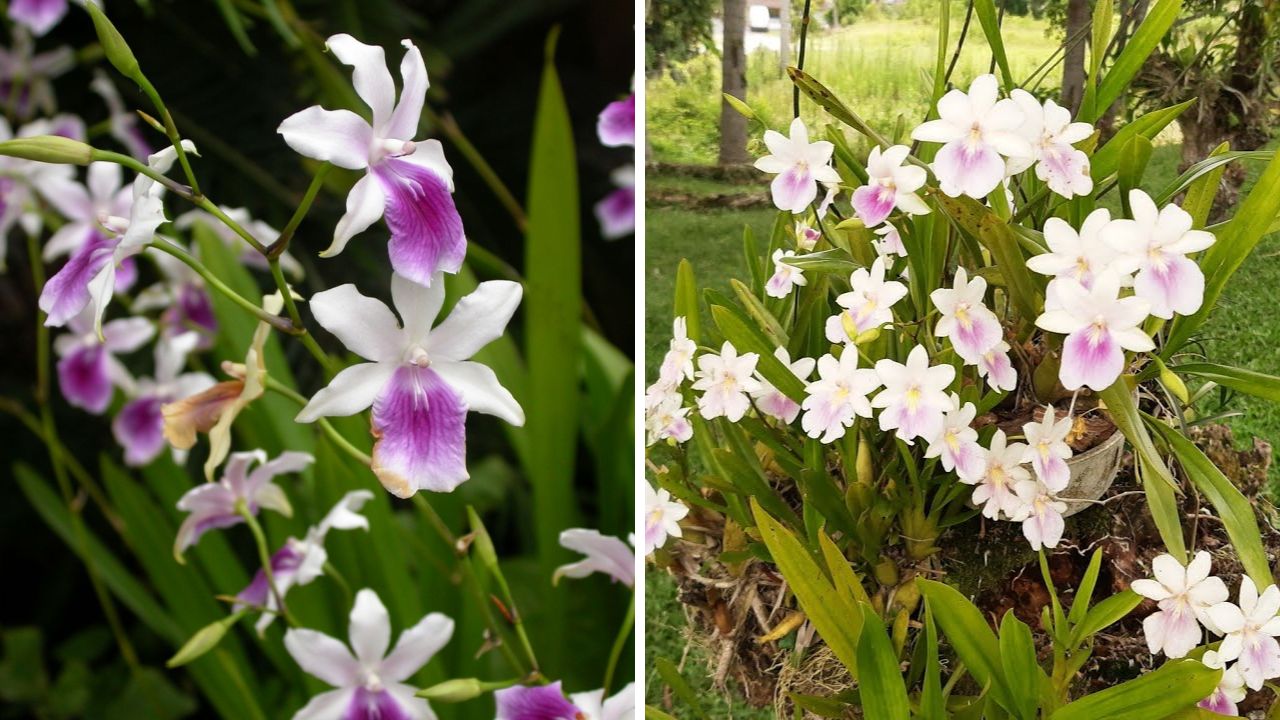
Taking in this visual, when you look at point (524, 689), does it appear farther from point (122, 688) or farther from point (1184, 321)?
point (122, 688)

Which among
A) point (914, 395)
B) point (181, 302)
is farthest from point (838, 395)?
point (181, 302)

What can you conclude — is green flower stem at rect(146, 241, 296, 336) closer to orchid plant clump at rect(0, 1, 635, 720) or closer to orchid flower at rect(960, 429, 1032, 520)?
orchid plant clump at rect(0, 1, 635, 720)

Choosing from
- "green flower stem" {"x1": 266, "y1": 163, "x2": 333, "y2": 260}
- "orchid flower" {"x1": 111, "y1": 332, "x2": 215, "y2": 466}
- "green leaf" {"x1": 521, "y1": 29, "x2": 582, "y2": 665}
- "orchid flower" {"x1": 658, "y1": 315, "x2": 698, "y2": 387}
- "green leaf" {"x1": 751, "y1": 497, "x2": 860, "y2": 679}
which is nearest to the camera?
"green flower stem" {"x1": 266, "y1": 163, "x2": 333, "y2": 260}

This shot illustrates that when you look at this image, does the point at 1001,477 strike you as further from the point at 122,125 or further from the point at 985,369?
the point at 122,125

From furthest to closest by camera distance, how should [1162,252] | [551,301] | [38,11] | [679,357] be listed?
[38,11], [551,301], [679,357], [1162,252]

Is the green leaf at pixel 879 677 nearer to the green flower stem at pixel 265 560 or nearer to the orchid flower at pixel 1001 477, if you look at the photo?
the orchid flower at pixel 1001 477

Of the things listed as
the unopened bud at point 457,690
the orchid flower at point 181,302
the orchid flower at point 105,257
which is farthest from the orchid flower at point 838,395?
the orchid flower at point 181,302

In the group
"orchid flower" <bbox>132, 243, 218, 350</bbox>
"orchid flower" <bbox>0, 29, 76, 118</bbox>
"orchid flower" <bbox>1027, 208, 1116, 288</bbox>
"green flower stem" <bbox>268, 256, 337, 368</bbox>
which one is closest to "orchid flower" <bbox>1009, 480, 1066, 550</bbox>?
"orchid flower" <bbox>1027, 208, 1116, 288</bbox>
